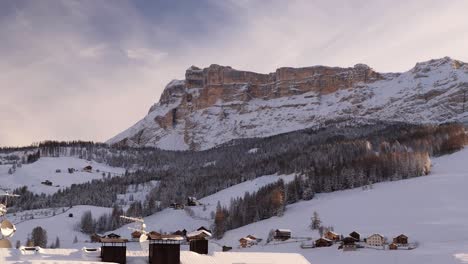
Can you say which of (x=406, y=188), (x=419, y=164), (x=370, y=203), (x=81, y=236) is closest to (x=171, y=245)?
(x=370, y=203)

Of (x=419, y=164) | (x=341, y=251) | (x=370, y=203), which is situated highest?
(x=419, y=164)

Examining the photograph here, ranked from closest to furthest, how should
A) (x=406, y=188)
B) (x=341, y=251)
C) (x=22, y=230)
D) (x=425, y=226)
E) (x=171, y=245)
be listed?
(x=171, y=245)
(x=341, y=251)
(x=425, y=226)
(x=406, y=188)
(x=22, y=230)

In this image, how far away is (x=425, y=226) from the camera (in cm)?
10631

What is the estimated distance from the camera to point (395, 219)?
117 meters

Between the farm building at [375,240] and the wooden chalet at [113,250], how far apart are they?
62935 millimetres

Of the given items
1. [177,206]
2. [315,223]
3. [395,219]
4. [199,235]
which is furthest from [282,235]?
[177,206]

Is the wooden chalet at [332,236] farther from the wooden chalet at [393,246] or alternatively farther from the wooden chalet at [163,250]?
the wooden chalet at [163,250]

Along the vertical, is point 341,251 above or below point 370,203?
below

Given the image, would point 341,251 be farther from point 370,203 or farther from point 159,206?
point 159,206

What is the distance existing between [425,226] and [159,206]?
102150 millimetres

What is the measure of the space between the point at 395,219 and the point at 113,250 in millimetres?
83677

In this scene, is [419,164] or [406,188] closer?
[406,188]

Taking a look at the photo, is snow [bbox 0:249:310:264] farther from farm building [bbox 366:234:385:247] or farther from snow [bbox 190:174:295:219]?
snow [bbox 190:174:295:219]

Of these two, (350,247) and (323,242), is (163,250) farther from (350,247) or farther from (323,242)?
(323,242)
